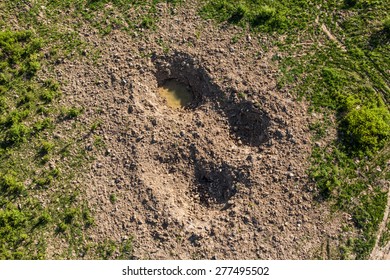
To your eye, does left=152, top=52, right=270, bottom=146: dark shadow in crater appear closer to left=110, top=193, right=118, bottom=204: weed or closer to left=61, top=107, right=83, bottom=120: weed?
left=61, top=107, right=83, bottom=120: weed

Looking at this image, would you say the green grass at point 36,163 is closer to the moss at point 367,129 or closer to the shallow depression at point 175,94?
the shallow depression at point 175,94

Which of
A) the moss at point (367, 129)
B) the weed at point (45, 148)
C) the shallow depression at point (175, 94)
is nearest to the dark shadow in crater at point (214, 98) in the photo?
the shallow depression at point (175, 94)

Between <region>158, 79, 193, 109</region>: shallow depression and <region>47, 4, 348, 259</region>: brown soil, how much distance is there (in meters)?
0.22

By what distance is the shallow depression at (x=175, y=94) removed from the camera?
45.0 ft

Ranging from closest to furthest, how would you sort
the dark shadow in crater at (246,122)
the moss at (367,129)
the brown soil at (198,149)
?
the brown soil at (198,149), the moss at (367,129), the dark shadow in crater at (246,122)

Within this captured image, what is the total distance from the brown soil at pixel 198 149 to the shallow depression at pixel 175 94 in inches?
8.6

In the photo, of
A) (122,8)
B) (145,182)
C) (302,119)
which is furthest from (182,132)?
(122,8)

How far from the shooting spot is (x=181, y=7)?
14094mm

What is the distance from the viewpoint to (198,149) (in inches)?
505

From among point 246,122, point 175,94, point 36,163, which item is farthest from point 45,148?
point 246,122

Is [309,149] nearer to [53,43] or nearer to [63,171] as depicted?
[63,171]

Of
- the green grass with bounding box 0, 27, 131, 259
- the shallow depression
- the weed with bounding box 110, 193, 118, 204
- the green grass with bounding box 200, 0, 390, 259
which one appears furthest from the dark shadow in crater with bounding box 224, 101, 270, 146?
the green grass with bounding box 0, 27, 131, 259

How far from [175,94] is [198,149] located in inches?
101

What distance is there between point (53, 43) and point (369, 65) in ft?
42.0
